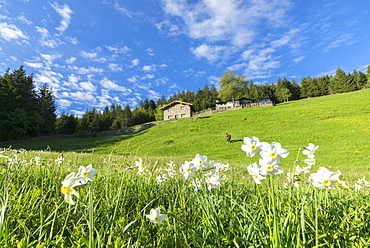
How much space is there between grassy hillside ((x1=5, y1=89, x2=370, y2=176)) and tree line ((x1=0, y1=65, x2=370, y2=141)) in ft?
53.9

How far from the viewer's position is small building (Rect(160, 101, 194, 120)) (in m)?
56.4

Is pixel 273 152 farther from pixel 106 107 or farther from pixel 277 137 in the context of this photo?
pixel 106 107

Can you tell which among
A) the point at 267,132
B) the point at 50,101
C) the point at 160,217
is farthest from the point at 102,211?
the point at 50,101

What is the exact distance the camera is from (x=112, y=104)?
92750 millimetres

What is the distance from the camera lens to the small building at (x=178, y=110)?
56.4 meters

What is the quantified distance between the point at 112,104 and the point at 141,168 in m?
98.2

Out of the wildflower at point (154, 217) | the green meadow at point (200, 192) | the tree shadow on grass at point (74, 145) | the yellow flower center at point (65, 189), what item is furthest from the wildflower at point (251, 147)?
the tree shadow on grass at point (74, 145)

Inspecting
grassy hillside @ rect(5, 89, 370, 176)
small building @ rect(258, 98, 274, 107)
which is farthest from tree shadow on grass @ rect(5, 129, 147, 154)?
small building @ rect(258, 98, 274, 107)

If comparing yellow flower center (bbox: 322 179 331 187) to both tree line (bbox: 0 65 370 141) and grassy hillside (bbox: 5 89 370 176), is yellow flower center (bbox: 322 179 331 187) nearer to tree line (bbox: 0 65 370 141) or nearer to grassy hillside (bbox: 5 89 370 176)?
grassy hillside (bbox: 5 89 370 176)

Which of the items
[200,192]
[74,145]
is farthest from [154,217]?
[74,145]

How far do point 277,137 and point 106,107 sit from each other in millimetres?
83099

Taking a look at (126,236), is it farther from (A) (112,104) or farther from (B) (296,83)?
(B) (296,83)

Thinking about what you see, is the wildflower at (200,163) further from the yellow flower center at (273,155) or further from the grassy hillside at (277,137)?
the grassy hillside at (277,137)

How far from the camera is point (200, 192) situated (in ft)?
7.89
